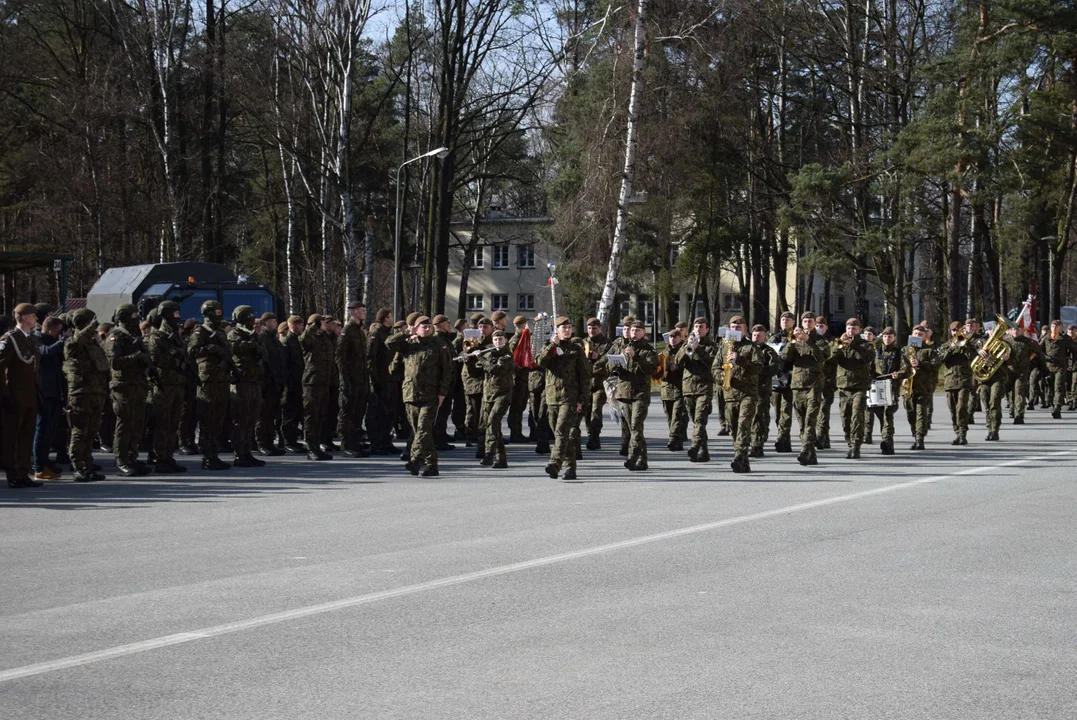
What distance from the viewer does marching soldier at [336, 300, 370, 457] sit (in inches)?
696

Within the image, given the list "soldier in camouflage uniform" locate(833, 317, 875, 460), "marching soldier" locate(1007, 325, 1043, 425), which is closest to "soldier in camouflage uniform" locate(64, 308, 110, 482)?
"soldier in camouflage uniform" locate(833, 317, 875, 460)

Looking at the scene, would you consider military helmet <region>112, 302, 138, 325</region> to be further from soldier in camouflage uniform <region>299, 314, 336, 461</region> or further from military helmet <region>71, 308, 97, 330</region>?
soldier in camouflage uniform <region>299, 314, 336, 461</region>

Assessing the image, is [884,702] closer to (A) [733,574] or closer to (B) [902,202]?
(A) [733,574]

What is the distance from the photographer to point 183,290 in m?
25.4

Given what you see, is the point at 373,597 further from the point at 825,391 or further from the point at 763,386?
the point at 825,391

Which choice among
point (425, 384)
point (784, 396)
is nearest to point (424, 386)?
point (425, 384)

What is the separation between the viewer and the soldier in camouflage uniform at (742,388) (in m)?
16.2

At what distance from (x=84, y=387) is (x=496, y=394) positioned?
4723mm

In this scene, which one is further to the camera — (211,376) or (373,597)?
(211,376)

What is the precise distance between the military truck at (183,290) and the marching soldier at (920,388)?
38.6 feet

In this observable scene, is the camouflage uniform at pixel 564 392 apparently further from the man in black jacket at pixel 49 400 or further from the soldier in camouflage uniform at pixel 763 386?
the man in black jacket at pixel 49 400

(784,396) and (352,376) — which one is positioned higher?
(352,376)

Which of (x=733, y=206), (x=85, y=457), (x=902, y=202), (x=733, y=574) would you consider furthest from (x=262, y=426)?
(x=733, y=206)

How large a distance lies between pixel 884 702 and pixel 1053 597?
2.85 m
